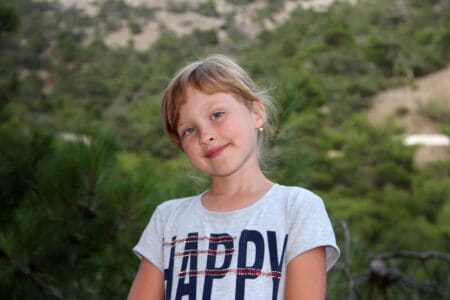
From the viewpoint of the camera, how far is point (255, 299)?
605 millimetres

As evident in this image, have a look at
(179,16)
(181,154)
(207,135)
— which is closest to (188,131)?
(207,135)

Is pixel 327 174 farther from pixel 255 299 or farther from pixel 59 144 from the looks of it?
pixel 255 299

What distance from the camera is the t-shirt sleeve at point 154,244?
70cm

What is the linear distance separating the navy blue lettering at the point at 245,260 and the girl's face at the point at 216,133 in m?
0.08

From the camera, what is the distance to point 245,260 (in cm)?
62

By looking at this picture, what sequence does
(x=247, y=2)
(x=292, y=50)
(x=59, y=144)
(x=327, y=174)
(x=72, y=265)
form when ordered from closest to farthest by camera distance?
1. (x=72, y=265)
2. (x=59, y=144)
3. (x=327, y=174)
4. (x=292, y=50)
5. (x=247, y=2)

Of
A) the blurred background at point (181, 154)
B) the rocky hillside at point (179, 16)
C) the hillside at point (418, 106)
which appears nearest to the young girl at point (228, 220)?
the blurred background at point (181, 154)

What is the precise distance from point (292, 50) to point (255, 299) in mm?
12561

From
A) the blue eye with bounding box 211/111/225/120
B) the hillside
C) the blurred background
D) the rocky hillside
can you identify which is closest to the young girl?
the blue eye with bounding box 211/111/225/120

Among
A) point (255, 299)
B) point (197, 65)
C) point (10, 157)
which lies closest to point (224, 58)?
point (197, 65)

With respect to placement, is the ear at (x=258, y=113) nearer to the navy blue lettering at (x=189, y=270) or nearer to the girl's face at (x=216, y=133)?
the girl's face at (x=216, y=133)

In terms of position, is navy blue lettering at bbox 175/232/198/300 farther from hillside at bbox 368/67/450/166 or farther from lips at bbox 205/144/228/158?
hillside at bbox 368/67/450/166

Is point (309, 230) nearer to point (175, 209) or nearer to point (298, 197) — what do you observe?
point (298, 197)

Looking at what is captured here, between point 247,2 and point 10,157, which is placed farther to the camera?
point 247,2
